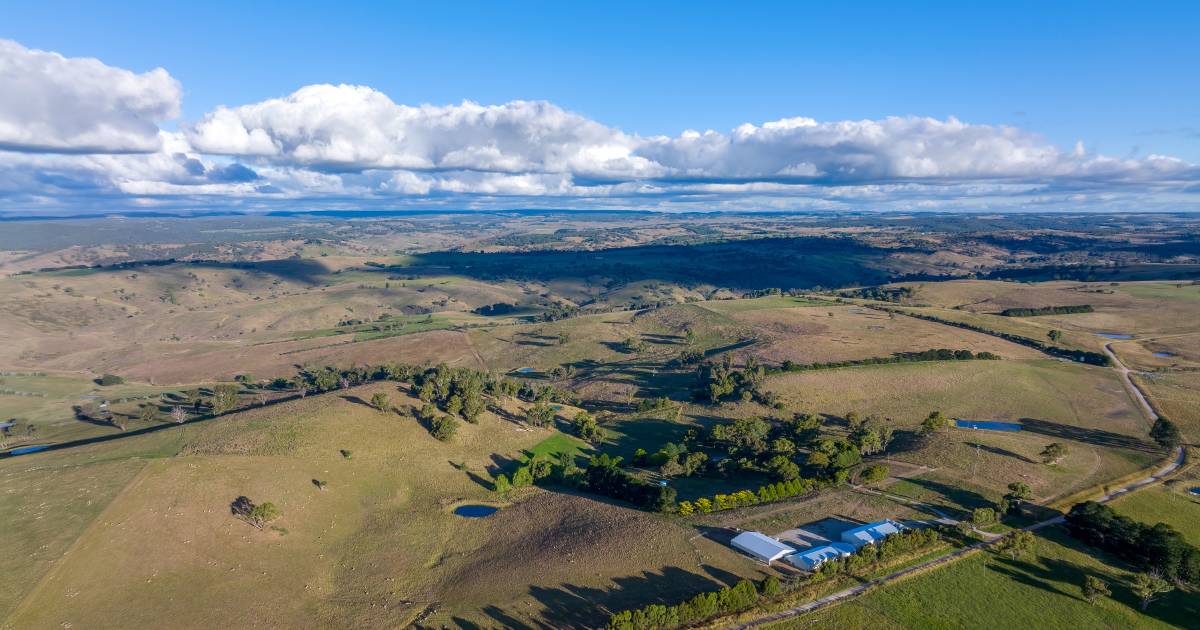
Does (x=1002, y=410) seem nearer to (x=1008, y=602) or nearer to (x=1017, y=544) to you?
(x=1017, y=544)

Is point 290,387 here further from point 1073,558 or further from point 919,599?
point 1073,558

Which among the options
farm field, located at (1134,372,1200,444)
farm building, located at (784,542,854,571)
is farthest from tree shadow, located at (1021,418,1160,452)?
Answer: farm building, located at (784,542,854,571)

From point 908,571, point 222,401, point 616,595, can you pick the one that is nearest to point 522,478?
point 616,595

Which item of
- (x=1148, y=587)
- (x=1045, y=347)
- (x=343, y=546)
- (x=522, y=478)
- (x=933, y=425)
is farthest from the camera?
(x=1045, y=347)

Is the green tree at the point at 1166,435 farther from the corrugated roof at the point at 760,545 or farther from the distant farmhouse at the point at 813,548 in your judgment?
the corrugated roof at the point at 760,545

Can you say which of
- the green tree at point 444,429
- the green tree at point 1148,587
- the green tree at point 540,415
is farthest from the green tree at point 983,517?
the green tree at point 444,429

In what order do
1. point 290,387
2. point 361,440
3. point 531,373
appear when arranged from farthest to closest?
point 531,373 → point 290,387 → point 361,440

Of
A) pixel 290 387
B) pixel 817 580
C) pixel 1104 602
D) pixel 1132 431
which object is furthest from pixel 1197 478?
pixel 290 387
